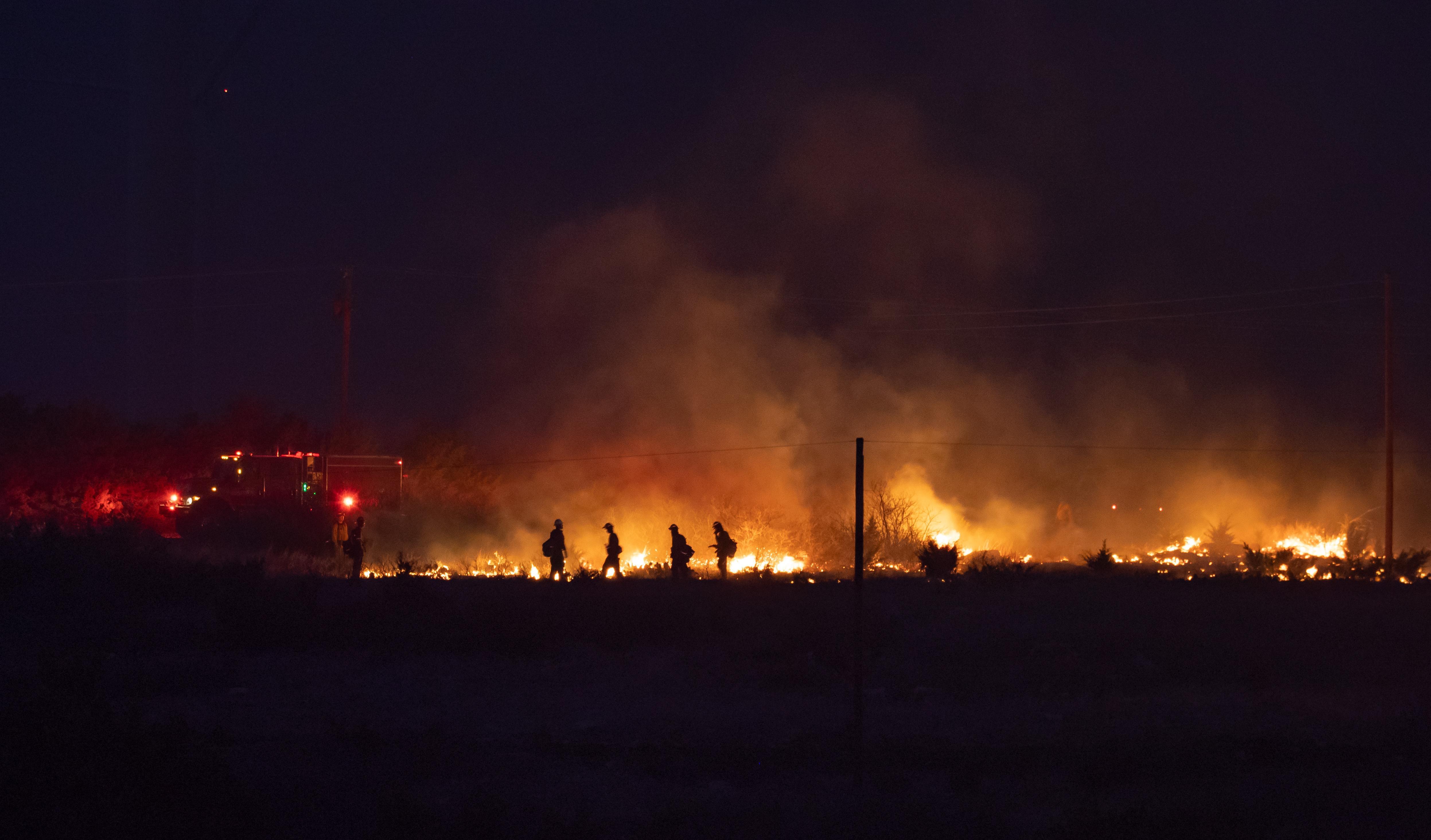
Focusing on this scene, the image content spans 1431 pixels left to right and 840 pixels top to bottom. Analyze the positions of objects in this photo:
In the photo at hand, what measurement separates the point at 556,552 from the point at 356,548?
411 centimetres

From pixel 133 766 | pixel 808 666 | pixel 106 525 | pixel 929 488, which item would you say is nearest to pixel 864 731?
pixel 808 666

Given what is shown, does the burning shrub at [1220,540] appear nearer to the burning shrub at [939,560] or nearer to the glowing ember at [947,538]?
the glowing ember at [947,538]

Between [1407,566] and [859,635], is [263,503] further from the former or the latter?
[1407,566]

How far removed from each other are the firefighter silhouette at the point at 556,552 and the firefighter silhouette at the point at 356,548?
3.65 metres

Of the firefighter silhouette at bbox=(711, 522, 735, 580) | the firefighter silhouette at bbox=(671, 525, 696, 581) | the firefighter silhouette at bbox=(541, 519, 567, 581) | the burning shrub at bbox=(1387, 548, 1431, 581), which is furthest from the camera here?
the burning shrub at bbox=(1387, 548, 1431, 581)

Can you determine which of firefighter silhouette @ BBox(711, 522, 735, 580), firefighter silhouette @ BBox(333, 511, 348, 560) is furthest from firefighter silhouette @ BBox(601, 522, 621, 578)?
firefighter silhouette @ BBox(333, 511, 348, 560)

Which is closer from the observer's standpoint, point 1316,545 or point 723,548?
point 723,548

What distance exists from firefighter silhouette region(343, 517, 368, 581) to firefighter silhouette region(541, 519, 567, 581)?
3647 mm

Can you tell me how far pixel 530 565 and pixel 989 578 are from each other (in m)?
12.6

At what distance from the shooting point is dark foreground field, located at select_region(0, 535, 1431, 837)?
300 inches

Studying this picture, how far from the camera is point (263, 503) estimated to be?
1077 inches

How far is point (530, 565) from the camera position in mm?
29312

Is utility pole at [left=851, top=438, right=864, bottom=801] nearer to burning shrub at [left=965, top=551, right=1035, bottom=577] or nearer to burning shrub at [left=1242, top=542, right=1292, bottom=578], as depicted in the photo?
burning shrub at [left=965, top=551, right=1035, bottom=577]

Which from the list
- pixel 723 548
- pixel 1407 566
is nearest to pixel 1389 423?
pixel 1407 566
